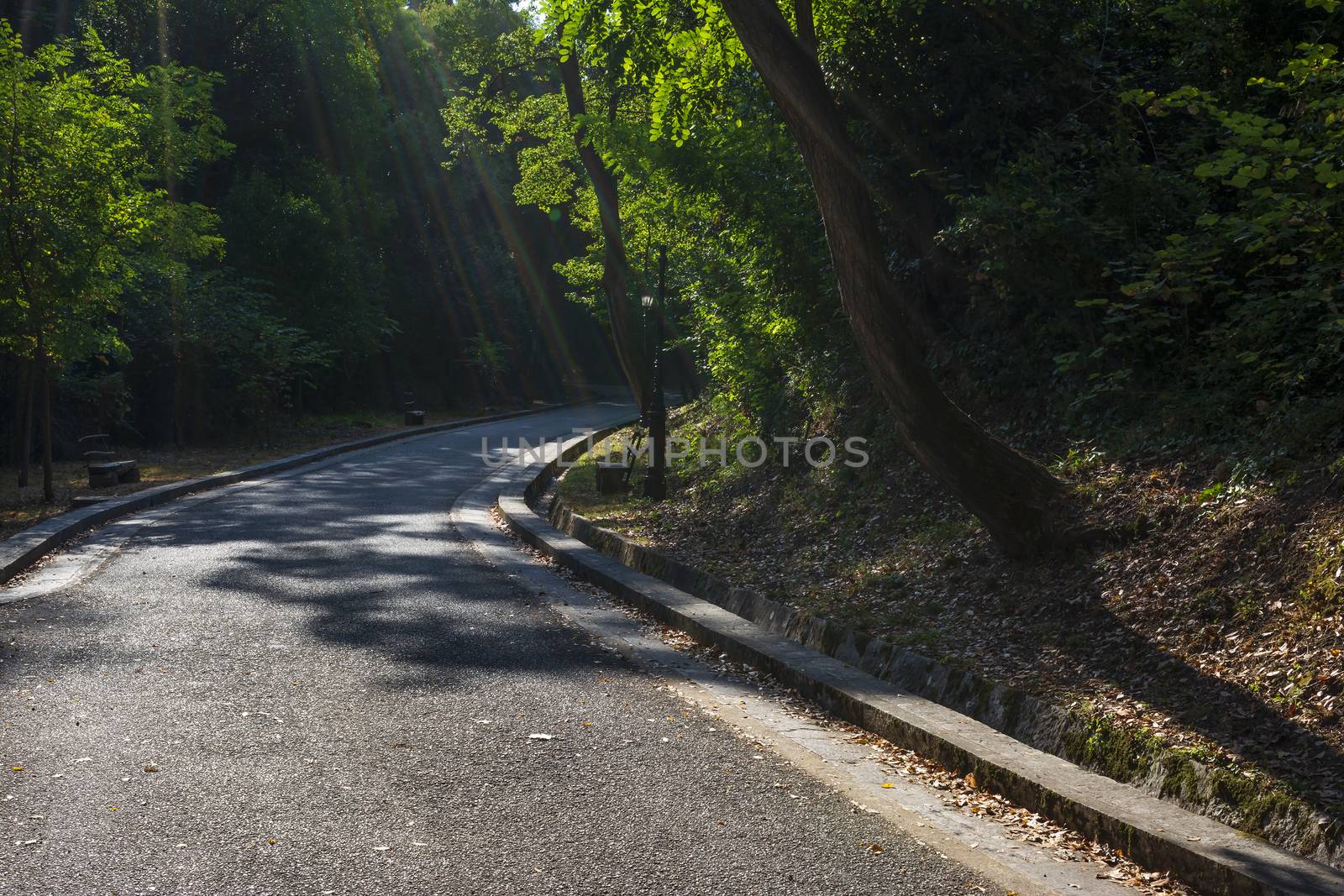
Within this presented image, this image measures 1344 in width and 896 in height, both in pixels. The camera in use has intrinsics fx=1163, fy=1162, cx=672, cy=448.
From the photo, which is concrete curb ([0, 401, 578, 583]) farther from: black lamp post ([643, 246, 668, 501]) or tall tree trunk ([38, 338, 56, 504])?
black lamp post ([643, 246, 668, 501])

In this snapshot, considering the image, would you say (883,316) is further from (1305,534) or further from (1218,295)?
(1305,534)

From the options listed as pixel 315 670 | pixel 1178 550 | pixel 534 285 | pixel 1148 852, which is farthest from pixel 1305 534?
pixel 534 285

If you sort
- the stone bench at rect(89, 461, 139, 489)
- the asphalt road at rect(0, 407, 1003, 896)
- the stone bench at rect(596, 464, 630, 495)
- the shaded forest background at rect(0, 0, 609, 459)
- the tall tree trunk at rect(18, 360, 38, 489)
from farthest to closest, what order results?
1. the shaded forest background at rect(0, 0, 609, 459)
2. the stone bench at rect(89, 461, 139, 489)
3. the tall tree trunk at rect(18, 360, 38, 489)
4. the stone bench at rect(596, 464, 630, 495)
5. the asphalt road at rect(0, 407, 1003, 896)

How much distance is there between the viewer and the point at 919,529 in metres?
9.05

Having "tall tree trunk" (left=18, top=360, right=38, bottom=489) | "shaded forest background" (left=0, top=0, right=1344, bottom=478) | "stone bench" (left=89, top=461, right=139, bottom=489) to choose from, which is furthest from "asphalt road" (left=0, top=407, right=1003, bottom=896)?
"tall tree trunk" (left=18, top=360, right=38, bottom=489)

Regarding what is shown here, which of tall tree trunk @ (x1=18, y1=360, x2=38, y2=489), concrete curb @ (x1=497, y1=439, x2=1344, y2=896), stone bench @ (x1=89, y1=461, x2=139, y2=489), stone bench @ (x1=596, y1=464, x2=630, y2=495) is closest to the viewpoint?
concrete curb @ (x1=497, y1=439, x2=1344, y2=896)

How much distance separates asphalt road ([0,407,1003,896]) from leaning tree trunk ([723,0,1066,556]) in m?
2.42

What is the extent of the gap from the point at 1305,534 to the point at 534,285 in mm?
51429

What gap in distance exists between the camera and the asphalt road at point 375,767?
407 centimetres

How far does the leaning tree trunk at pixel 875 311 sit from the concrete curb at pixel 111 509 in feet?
24.8

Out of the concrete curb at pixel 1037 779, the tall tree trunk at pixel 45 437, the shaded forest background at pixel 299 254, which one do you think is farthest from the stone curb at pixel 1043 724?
the shaded forest background at pixel 299 254

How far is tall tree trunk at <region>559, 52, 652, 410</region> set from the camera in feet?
75.7

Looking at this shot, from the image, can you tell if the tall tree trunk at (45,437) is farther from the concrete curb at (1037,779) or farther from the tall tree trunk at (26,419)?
the concrete curb at (1037,779)

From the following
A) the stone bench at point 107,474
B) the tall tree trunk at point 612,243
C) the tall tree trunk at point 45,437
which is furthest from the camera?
the tall tree trunk at point 612,243
